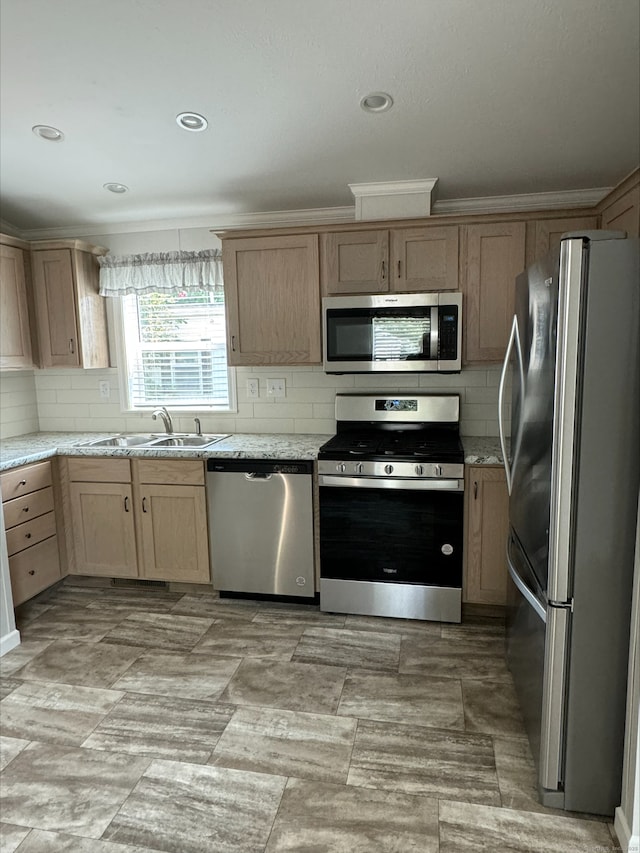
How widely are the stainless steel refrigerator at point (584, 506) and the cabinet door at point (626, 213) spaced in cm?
91

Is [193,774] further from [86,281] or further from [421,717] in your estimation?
[86,281]

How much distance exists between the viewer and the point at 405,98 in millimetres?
2373

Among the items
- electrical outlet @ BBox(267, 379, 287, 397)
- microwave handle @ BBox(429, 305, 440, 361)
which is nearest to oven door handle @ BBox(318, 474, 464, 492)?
microwave handle @ BBox(429, 305, 440, 361)

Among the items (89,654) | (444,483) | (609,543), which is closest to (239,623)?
(89,654)

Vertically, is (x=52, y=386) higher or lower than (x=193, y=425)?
higher

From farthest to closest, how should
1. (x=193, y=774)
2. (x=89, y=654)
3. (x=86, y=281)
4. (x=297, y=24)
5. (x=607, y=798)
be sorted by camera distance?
(x=86, y=281) < (x=89, y=654) < (x=297, y=24) < (x=193, y=774) < (x=607, y=798)

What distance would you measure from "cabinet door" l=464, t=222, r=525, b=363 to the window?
167 cm

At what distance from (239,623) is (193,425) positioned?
1.46 metres

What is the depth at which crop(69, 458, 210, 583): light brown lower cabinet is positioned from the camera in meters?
→ 3.14

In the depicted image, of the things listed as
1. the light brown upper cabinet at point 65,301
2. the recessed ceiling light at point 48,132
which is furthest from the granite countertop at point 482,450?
the recessed ceiling light at point 48,132

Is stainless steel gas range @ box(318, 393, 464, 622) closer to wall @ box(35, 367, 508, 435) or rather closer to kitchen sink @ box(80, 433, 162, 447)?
wall @ box(35, 367, 508, 435)

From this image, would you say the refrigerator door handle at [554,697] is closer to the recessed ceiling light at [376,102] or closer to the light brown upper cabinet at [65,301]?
the recessed ceiling light at [376,102]

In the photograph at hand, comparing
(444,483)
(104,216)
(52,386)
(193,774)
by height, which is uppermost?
(104,216)

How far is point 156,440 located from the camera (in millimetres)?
3613
